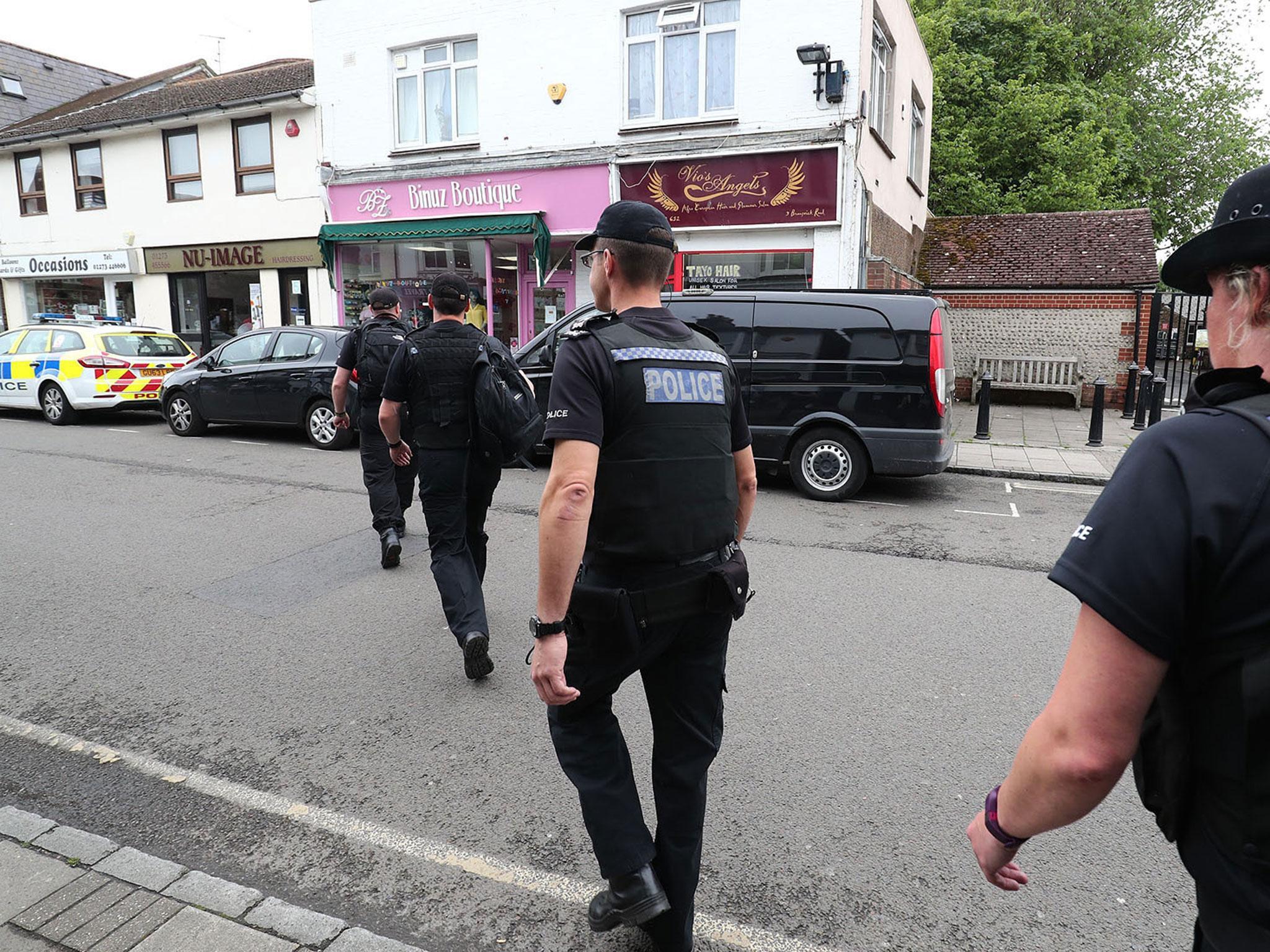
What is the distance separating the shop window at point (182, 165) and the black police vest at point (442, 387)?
56.9ft

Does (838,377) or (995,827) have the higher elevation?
(838,377)

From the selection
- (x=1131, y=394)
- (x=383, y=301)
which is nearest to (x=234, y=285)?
(x=383, y=301)

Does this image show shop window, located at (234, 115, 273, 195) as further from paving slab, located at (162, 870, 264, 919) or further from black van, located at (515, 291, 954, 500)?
paving slab, located at (162, 870, 264, 919)

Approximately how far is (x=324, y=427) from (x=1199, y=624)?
11.1 m

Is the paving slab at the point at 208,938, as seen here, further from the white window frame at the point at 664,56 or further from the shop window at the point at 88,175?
the shop window at the point at 88,175

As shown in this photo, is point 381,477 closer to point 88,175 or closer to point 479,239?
point 479,239

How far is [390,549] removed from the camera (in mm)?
6133

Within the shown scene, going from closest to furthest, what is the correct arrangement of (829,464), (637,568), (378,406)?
(637,568)
(378,406)
(829,464)

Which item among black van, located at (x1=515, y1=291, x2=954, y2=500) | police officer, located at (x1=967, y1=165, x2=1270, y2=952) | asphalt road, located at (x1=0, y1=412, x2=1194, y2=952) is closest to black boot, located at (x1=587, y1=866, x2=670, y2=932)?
asphalt road, located at (x1=0, y1=412, x2=1194, y2=952)

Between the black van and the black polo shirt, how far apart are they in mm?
7271

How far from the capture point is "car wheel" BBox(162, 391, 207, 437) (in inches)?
478

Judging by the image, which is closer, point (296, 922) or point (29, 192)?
point (296, 922)

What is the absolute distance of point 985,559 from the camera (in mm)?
6555

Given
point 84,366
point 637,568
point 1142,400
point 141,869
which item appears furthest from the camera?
point 1142,400
